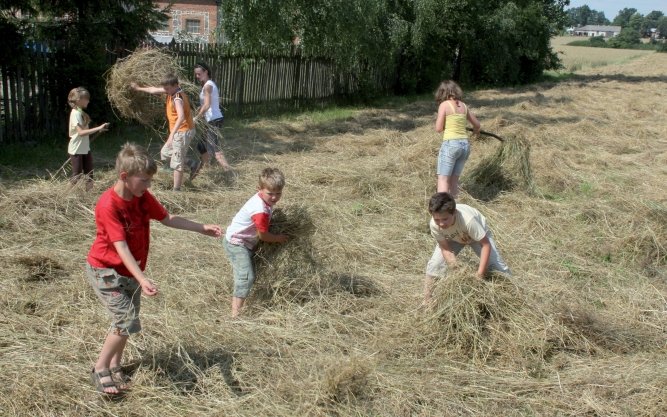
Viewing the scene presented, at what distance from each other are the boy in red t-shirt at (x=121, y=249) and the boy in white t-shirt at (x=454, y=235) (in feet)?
5.67

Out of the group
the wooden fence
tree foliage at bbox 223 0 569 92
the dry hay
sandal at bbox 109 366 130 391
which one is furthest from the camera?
tree foliage at bbox 223 0 569 92

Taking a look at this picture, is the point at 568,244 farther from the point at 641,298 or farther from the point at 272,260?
the point at 272,260

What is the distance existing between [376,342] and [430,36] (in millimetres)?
18959

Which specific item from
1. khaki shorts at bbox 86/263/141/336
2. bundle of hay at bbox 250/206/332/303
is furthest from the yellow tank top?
khaki shorts at bbox 86/263/141/336

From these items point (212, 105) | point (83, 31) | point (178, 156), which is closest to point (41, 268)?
point (178, 156)

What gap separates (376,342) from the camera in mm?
4199

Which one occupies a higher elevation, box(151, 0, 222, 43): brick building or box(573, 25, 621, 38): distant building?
box(573, 25, 621, 38): distant building

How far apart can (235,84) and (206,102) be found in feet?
21.0

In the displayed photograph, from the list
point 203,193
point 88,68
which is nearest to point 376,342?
point 203,193

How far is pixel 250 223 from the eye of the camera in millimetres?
4430

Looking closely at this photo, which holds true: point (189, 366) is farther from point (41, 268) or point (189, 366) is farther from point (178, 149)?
point (178, 149)

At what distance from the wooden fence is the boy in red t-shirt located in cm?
657

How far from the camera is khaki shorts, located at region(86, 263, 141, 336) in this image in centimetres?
339

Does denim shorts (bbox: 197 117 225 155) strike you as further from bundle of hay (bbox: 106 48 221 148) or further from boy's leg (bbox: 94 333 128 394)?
boy's leg (bbox: 94 333 128 394)
